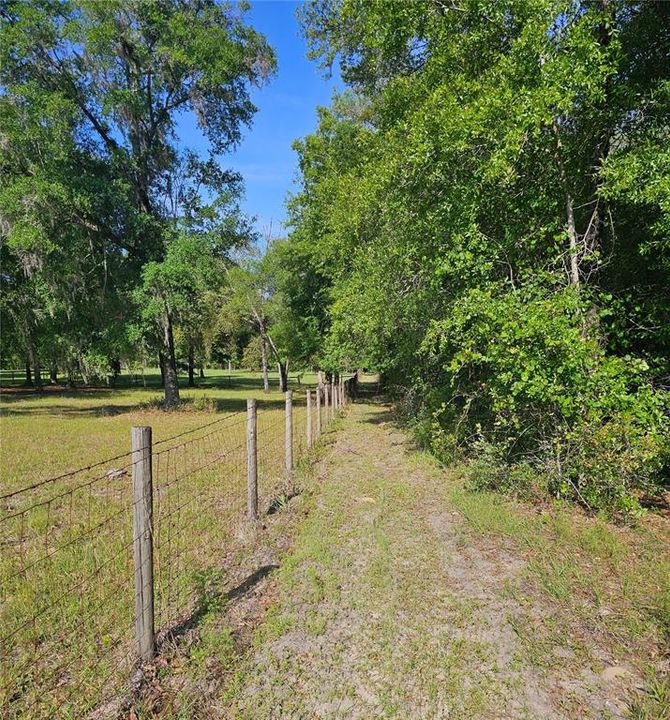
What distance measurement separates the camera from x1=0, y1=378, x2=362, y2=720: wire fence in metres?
2.73

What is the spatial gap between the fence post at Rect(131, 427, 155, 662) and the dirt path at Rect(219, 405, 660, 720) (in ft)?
2.02

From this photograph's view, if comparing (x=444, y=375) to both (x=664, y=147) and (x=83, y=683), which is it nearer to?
(x=664, y=147)

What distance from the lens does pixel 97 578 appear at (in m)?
4.00

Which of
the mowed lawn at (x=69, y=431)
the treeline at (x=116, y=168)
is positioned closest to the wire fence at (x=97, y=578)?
the mowed lawn at (x=69, y=431)

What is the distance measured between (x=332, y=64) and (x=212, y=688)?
Answer: 12297 millimetres

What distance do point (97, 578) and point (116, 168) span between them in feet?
49.5

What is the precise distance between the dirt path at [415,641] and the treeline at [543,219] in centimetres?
171

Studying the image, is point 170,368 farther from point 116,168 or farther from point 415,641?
point 415,641

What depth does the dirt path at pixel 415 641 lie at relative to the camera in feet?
8.57

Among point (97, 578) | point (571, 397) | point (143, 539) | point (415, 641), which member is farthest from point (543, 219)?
point (97, 578)

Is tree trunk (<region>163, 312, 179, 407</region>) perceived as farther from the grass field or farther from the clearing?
the clearing

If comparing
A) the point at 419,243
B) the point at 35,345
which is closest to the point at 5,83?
the point at 35,345

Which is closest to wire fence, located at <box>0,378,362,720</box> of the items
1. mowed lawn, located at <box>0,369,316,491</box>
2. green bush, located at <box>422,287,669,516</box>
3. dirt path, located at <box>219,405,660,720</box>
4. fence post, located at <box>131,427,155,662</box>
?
fence post, located at <box>131,427,155,662</box>

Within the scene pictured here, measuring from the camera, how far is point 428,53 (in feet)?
26.0
